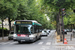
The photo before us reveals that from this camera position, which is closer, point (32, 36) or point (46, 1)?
point (32, 36)

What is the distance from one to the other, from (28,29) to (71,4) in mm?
6780

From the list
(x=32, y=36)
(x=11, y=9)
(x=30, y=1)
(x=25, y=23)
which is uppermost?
(x=30, y=1)

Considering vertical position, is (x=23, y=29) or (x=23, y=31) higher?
(x=23, y=29)

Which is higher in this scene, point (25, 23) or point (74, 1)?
point (74, 1)

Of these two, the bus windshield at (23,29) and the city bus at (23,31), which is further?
the bus windshield at (23,29)

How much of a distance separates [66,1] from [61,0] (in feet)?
3.12

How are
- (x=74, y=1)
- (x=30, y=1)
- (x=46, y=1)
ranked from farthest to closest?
1. (x=30, y=1)
2. (x=46, y=1)
3. (x=74, y=1)

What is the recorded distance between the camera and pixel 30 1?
3644 cm

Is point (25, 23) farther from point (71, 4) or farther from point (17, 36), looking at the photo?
point (71, 4)

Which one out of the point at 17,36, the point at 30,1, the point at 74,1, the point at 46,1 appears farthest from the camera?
the point at 30,1

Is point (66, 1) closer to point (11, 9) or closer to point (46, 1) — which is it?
point (46, 1)

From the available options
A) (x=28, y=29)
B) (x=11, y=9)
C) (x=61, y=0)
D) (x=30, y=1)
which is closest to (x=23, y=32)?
(x=28, y=29)

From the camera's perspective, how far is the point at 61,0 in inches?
798

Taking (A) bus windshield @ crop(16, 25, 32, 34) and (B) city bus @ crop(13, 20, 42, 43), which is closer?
(B) city bus @ crop(13, 20, 42, 43)
